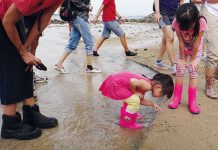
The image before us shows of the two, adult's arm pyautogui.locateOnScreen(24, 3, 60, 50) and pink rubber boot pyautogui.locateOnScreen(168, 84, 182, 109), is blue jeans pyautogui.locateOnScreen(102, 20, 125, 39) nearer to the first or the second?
pink rubber boot pyautogui.locateOnScreen(168, 84, 182, 109)

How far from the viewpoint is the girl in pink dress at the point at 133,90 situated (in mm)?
3559

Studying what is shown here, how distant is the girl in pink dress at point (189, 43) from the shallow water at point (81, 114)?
45 centimetres

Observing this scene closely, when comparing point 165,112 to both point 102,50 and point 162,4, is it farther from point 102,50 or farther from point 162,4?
point 102,50

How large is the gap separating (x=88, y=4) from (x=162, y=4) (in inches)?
47.8

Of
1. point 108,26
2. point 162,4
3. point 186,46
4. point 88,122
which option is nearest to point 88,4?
point 162,4

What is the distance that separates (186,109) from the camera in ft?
12.9

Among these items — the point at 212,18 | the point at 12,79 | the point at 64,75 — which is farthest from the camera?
the point at 64,75

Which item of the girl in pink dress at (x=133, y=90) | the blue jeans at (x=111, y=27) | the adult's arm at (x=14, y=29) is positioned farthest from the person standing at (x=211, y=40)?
the blue jeans at (x=111, y=27)

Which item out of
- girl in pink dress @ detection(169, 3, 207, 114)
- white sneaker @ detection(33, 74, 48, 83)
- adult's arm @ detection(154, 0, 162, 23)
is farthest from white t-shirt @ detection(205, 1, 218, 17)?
white sneaker @ detection(33, 74, 48, 83)

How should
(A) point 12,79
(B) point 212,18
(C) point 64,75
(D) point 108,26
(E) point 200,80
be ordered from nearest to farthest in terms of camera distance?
1. (A) point 12,79
2. (B) point 212,18
3. (E) point 200,80
4. (C) point 64,75
5. (D) point 108,26

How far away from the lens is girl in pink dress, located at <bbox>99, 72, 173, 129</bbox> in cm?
356

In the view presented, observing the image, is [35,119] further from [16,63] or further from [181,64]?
[181,64]

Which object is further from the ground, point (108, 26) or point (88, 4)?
point (88, 4)

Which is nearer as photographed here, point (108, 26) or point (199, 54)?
point (199, 54)
